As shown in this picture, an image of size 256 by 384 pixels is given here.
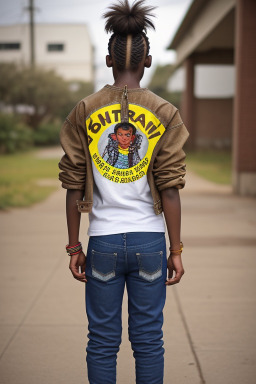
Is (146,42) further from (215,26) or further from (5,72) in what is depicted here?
(5,72)

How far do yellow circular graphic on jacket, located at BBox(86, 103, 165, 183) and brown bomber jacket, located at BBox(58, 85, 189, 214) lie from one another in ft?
0.08

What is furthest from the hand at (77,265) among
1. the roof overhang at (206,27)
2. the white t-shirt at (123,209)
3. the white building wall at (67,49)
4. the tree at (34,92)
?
the white building wall at (67,49)

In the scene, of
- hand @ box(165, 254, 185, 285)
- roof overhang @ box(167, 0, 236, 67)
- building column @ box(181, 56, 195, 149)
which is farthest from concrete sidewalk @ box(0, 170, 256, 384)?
building column @ box(181, 56, 195, 149)

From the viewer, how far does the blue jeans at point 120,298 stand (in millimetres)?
2545

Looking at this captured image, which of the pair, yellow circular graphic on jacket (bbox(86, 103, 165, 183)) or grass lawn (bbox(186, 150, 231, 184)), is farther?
grass lawn (bbox(186, 150, 231, 184))

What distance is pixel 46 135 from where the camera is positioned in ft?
128

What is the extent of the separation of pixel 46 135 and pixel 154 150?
37.0m

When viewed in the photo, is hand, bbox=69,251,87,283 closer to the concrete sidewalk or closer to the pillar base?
the concrete sidewalk

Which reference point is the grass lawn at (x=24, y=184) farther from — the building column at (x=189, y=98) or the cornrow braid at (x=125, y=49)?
the building column at (x=189, y=98)

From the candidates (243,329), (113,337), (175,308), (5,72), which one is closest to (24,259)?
(175,308)

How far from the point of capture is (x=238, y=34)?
12.9m

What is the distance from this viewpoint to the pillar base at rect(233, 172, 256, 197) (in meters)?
12.7

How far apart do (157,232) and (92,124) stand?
58 cm

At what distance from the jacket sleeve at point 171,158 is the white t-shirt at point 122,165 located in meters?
0.04
